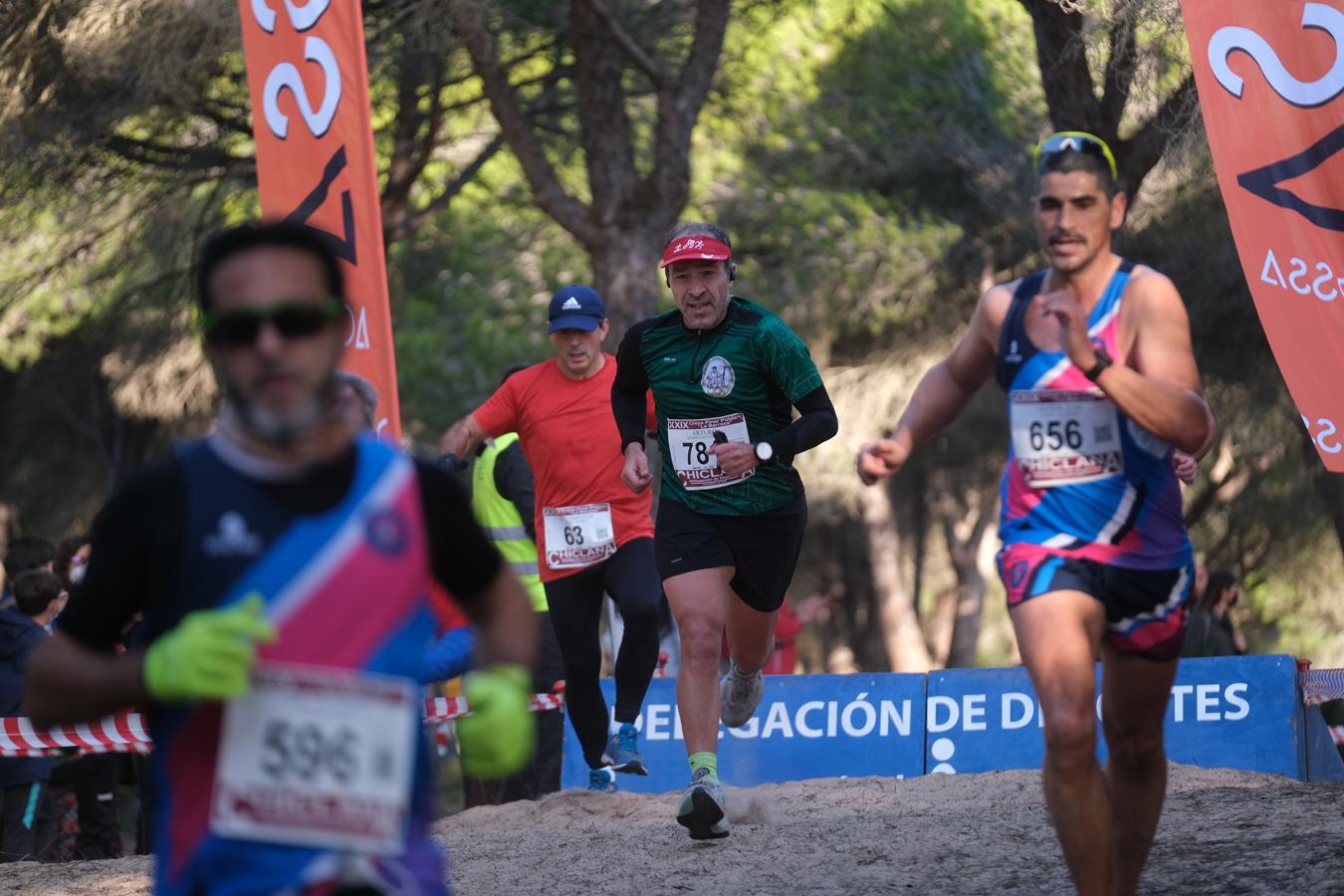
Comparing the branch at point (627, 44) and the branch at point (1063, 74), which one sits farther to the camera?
the branch at point (627, 44)

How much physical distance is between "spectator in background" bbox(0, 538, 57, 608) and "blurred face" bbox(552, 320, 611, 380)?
10.6 feet

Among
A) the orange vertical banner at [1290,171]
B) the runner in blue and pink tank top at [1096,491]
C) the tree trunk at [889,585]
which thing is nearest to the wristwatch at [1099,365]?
the runner in blue and pink tank top at [1096,491]

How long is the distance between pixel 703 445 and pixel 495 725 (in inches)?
165

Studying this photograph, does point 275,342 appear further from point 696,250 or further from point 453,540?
point 696,250

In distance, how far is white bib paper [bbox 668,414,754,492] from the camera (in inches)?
281

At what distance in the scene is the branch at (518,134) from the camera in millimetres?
13195

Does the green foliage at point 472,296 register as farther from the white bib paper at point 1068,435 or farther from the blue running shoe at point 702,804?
the white bib paper at point 1068,435

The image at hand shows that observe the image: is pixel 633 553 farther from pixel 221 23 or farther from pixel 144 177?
pixel 144 177

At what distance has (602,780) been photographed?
9102mm

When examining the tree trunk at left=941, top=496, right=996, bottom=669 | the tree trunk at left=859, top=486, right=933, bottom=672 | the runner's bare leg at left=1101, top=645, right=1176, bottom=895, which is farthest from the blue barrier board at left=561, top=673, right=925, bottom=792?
the tree trunk at left=941, top=496, right=996, bottom=669

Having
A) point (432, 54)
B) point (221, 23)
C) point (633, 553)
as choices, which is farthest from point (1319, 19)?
point (432, 54)

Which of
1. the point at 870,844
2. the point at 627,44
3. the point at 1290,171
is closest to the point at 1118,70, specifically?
the point at 627,44

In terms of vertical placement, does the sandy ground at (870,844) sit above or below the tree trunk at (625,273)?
below

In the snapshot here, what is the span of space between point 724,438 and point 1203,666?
3.44 metres
